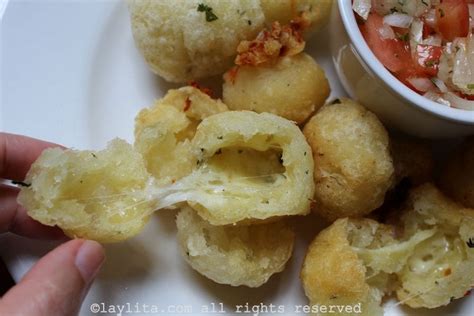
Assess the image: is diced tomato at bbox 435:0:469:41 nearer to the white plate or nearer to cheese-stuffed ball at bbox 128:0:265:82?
cheese-stuffed ball at bbox 128:0:265:82

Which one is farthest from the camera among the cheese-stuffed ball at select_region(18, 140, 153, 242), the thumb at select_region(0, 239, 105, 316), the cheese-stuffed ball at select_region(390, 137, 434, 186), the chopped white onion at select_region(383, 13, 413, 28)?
the cheese-stuffed ball at select_region(390, 137, 434, 186)

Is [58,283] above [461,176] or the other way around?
above

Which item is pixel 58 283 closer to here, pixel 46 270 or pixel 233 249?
pixel 46 270

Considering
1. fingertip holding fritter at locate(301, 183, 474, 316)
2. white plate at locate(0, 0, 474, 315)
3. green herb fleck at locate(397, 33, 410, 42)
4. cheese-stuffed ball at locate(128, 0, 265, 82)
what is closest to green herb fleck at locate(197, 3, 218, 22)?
cheese-stuffed ball at locate(128, 0, 265, 82)

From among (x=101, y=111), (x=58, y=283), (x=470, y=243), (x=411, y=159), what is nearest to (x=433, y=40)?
(x=411, y=159)

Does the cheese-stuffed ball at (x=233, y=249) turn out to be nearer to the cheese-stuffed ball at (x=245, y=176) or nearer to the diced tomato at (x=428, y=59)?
the cheese-stuffed ball at (x=245, y=176)

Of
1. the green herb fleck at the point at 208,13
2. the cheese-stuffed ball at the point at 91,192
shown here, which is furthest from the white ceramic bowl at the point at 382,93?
the cheese-stuffed ball at the point at 91,192

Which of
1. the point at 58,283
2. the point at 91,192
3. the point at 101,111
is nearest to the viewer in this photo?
the point at 58,283
